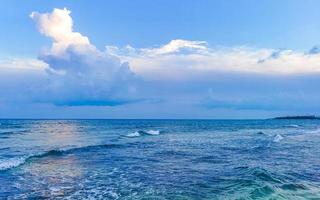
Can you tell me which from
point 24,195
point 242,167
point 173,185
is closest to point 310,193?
point 173,185

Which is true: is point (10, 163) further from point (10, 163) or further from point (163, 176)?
point (163, 176)

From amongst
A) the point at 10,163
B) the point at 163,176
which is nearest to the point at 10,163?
the point at 10,163

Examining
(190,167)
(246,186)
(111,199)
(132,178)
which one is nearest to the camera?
(111,199)

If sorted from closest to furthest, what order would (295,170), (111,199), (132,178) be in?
1. (111,199)
2. (132,178)
3. (295,170)

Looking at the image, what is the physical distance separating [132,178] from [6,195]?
21.7 feet

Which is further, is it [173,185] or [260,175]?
[260,175]

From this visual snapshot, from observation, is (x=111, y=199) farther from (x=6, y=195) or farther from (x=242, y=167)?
(x=242, y=167)

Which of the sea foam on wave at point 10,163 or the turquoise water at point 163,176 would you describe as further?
the sea foam on wave at point 10,163

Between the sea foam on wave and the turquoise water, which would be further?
the sea foam on wave

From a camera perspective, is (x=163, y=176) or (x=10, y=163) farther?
(x=10, y=163)

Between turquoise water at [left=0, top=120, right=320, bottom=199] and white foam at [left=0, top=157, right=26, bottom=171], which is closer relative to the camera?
turquoise water at [left=0, top=120, right=320, bottom=199]

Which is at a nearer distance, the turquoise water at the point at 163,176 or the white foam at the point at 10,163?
the turquoise water at the point at 163,176

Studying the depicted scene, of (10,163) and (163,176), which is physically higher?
(10,163)

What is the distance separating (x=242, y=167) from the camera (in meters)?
24.3
